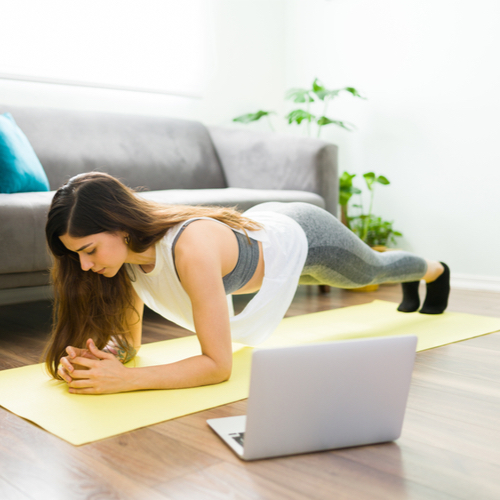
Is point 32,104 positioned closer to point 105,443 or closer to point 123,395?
point 123,395

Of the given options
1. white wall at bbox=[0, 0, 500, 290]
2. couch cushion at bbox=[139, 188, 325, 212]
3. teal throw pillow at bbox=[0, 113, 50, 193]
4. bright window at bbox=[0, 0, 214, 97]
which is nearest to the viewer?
teal throw pillow at bbox=[0, 113, 50, 193]

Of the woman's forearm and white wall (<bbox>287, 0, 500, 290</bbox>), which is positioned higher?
white wall (<bbox>287, 0, 500, 290</bbox>)

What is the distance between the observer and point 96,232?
1202mm

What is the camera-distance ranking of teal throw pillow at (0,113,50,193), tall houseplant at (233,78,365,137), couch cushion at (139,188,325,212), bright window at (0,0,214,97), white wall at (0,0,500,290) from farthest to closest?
1. tall houseplant at (233,78,365,137)
2. white wall at (0,0,500,290)
3. bright window at (0,0,214,97)
4. couch cushion at (139,188,325,212)
5. teal throw pillow at (0,113,50,193)

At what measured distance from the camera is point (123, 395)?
4.08 feet

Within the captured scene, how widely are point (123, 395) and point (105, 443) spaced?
0.23 m

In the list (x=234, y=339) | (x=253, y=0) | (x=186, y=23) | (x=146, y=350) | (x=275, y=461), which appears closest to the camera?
(x=275, y=461)

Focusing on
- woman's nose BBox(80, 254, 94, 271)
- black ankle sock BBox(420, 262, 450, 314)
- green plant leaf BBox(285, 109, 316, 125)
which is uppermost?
green plant leaf BBox(285, 109, 316, 125)

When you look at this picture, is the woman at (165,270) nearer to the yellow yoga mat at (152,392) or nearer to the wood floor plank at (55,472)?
the yellow yoga mat at (152,392)

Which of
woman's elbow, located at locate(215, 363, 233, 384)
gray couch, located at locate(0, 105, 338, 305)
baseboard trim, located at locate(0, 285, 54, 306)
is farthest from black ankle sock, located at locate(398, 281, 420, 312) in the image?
baseboard trim, located at locate(0, 285, 54, 306)

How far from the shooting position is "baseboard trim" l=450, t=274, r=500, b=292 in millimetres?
2887

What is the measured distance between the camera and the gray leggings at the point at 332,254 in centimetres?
165

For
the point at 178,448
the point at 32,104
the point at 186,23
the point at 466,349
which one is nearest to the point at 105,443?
the point at 178,448

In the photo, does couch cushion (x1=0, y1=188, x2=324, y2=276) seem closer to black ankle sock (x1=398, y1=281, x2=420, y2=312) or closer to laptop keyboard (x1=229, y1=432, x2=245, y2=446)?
laptop keyboard (x1=229, y1=432, x2=245, y2=446)
